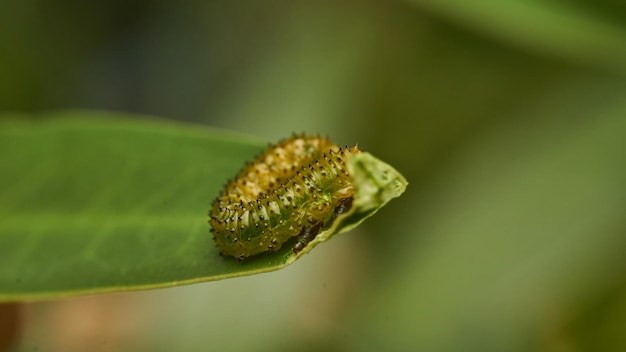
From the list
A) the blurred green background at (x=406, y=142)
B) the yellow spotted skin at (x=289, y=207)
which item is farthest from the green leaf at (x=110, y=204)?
the blurred green background at (x=406, y=142)

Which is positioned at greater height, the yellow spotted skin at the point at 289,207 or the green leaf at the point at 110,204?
the green leaf at the point at 110,204

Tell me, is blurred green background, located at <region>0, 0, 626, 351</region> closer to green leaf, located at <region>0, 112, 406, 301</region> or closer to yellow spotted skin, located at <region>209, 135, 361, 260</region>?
green leaf, located at <region>0, 112, 406, 301</region>

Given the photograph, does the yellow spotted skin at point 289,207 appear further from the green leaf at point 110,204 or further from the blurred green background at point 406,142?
the blurred green background at point 406,142

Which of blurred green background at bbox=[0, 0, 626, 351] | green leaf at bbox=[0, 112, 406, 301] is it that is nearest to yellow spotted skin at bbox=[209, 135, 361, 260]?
green leaf at bbox=[0, 112, 406, 301]

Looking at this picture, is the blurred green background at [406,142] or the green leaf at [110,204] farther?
the blurred green background at [406,142]

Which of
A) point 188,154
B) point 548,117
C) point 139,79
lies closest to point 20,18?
point 139,79
